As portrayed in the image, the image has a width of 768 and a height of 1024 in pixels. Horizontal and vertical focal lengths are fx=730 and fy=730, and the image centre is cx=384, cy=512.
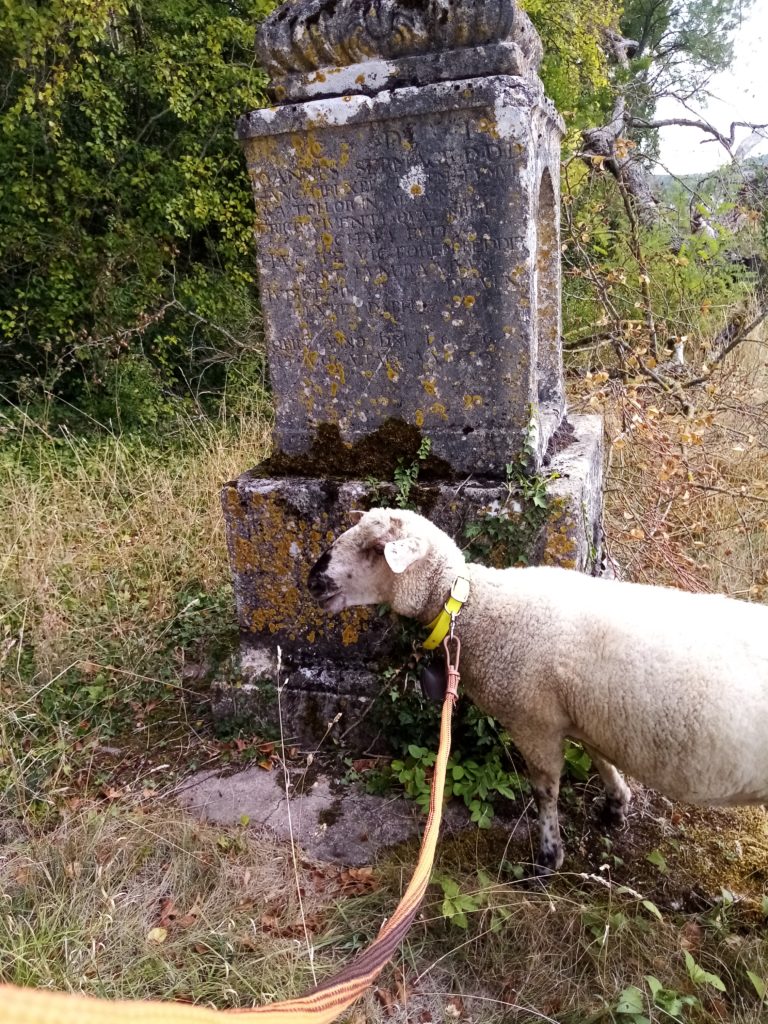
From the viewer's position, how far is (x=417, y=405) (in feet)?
10.2

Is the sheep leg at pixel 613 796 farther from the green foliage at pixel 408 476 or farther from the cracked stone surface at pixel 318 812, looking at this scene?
the green foliage at pixel 408 476

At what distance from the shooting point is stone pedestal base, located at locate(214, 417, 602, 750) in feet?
10.2

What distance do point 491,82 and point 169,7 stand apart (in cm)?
642

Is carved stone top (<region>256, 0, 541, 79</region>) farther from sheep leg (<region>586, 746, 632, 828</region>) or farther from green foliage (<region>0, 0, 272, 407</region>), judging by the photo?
green foliage (<region>0, 0, 272, 407</region>)

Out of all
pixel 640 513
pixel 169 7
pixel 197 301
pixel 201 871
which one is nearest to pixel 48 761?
pixel 201 871

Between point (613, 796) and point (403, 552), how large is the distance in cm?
130

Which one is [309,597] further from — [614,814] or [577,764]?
[614,814]

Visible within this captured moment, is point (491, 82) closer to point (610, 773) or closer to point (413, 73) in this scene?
point (413, 73)

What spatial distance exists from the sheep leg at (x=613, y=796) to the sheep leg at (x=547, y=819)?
251 millimetres

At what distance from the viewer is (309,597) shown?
3330mm

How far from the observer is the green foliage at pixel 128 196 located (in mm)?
7258

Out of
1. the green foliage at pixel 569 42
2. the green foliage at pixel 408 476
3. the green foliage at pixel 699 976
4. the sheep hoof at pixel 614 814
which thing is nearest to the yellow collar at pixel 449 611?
the green foliage at pixel 408 476

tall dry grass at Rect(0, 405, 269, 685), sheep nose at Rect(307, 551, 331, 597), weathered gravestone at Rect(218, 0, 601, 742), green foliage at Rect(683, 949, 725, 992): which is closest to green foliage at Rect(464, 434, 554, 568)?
weathered gravestone at Rect(218, 0, 601, 742)

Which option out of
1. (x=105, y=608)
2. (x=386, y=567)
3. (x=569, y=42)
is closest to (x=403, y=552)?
(x=386, y=567)
